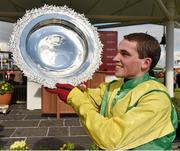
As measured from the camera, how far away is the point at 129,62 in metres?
2.13

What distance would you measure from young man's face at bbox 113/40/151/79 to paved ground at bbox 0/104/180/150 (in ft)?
12.3

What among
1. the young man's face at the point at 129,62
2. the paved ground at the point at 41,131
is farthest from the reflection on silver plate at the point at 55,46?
the paved ground at the point at 41,131

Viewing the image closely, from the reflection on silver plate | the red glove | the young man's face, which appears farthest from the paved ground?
the young man's face

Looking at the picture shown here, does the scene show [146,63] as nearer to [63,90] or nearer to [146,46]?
[146,46]

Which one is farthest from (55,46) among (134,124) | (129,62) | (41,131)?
(41,131)

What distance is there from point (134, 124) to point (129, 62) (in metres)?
0.38

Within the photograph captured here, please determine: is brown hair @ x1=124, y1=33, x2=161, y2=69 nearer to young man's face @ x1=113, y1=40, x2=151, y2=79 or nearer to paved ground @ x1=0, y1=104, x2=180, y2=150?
young man's face @ x1=113, y1=40, x2=151, y2=79

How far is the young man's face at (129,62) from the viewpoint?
2131 mm

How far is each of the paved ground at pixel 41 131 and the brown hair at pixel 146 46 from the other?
3.82m

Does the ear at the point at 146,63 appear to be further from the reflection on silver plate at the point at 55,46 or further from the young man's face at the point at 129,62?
the reflection on silver plate at the point at 55,46

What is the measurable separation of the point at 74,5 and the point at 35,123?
6403 millimetres


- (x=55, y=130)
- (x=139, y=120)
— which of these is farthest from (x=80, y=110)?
(x=55, y=130)

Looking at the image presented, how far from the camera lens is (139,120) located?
1933 millimetres

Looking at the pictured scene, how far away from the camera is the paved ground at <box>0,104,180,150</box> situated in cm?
683
